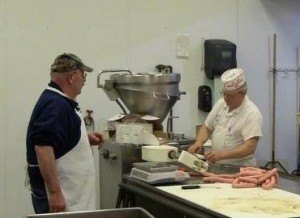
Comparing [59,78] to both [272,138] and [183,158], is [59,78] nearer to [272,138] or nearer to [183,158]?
[183,158]

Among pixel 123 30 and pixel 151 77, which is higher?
pixel 123 30

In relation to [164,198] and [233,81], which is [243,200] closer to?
[164,198]

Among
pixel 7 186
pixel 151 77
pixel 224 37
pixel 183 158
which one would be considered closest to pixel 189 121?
pixel 224 37

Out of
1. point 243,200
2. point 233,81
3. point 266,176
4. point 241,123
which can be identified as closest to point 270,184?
point 266,176

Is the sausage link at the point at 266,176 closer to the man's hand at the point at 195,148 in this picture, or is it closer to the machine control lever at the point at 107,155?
the man's hand at the point at 195,148

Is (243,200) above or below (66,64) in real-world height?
below

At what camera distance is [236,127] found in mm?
3479

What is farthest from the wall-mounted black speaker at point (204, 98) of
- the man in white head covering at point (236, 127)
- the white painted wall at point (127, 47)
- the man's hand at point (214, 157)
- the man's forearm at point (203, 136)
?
the man's hand at point (214, 157)

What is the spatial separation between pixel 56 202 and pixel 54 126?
0.39m

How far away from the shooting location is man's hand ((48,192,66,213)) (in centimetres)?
262

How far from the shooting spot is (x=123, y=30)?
462 cm

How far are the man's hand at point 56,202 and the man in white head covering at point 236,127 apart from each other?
41.4 inches

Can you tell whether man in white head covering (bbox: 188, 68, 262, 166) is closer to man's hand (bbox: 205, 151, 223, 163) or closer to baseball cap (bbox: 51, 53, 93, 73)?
man's hand (bbox: 205, 151, 223, 163)

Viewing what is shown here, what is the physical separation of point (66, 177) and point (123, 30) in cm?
218
